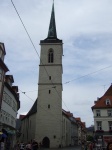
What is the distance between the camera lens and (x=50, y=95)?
4616cm

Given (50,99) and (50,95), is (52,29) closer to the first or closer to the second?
(50,95)

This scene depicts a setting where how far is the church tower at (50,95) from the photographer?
43750 mm

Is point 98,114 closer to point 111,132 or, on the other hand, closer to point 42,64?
point 111,132

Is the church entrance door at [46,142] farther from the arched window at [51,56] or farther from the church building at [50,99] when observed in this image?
the arched window at [51,56]

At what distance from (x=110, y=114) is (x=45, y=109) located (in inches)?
489

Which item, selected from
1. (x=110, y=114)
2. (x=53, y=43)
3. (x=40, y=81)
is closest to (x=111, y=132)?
(x=110, y=114)

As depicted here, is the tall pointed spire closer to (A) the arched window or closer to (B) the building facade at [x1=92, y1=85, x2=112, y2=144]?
(A) the arched window

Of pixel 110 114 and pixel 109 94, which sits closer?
pixel 110 114

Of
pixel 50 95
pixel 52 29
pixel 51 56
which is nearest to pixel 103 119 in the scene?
pixel 50 95

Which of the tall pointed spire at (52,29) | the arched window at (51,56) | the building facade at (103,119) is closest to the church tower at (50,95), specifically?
the arched window at (51,56)

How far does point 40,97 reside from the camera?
46.1 meters

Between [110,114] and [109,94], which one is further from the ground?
[109,94]

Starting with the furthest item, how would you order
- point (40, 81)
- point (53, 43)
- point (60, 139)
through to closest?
point (53, 43)
point (40, 81)
point (60, 139)

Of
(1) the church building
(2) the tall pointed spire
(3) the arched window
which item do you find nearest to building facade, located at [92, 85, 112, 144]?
(1) the church building
